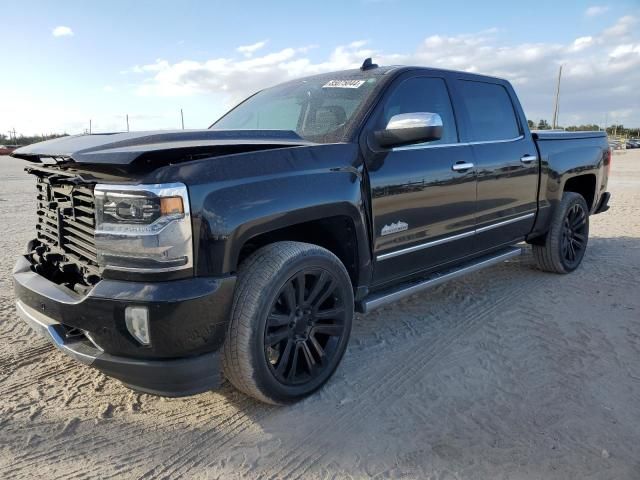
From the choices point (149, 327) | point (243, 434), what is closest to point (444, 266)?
point (243, 434)

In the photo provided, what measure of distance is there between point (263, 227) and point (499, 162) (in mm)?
2409

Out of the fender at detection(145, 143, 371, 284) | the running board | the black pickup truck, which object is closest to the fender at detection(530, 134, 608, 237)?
the running board

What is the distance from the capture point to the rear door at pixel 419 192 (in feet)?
10.4

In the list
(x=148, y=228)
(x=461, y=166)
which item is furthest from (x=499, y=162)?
(x=148, y=228)

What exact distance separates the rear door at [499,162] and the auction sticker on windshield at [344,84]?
949mm

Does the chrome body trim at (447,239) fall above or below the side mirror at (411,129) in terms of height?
below

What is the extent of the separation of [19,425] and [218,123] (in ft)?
8.39

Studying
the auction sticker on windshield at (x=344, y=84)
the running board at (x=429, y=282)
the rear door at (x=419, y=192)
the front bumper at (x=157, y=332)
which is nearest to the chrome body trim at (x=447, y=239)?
the rear door at (x=419, y=192)

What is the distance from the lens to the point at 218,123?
4172 mm

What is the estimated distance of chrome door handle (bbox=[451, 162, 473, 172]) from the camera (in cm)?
364

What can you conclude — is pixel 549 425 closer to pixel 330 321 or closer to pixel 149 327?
pixel 330 321

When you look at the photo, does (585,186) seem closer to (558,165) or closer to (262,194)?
(558,165)

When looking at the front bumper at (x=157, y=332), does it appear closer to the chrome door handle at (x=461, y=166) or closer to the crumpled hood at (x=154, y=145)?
the crumpled hood at (x=154, y=145)

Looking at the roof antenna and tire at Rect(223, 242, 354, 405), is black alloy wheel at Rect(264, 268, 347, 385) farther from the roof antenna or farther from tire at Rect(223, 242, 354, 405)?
the roof antenna
